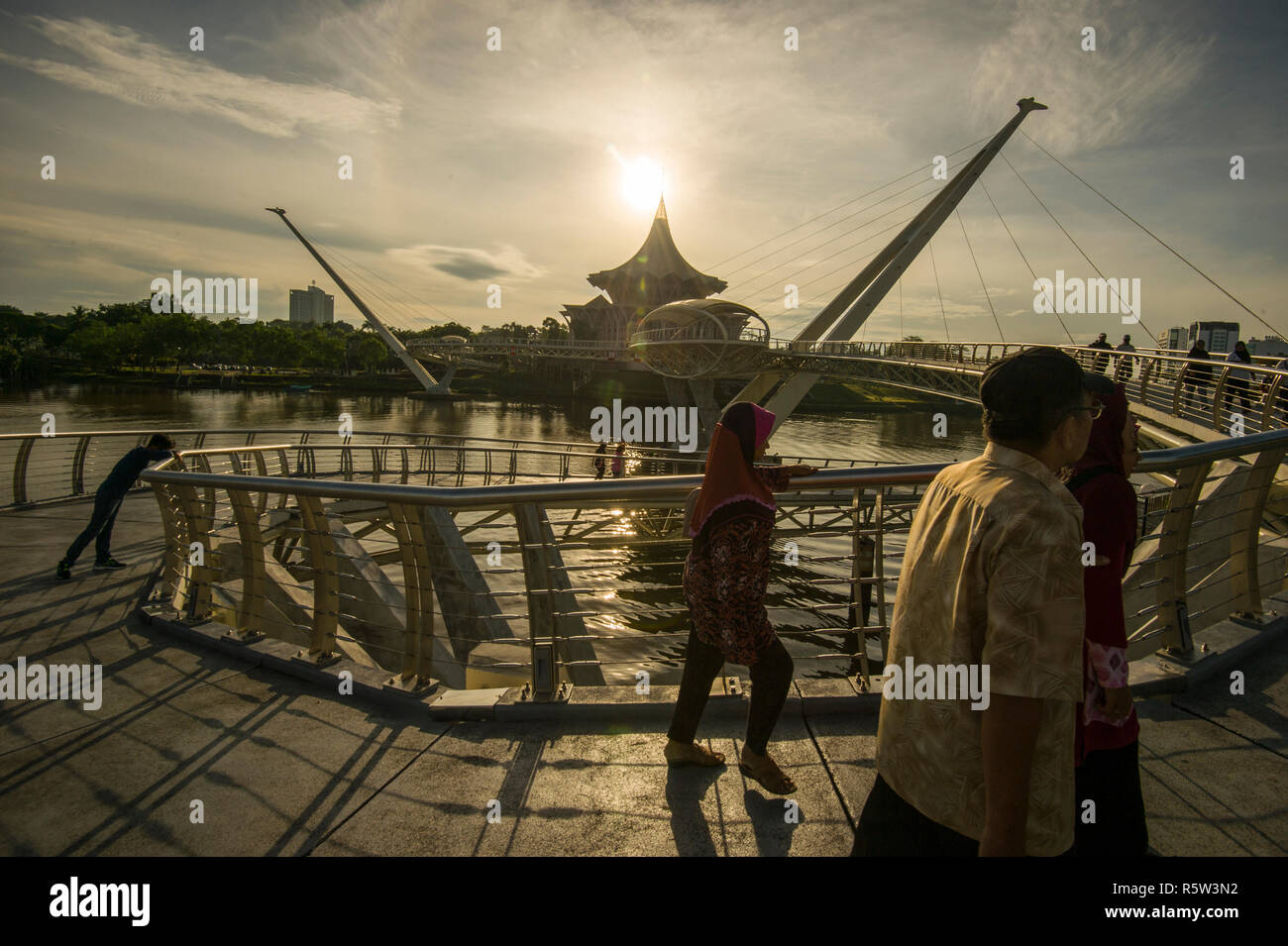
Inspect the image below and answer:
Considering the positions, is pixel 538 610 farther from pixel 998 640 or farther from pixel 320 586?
pixel 998 640

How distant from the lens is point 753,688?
8.84 ft

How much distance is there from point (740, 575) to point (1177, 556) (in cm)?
275

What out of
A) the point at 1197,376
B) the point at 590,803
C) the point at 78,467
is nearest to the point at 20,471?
the point at 78,467

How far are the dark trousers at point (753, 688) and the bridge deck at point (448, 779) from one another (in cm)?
20

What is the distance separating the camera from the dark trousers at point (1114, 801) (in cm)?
180

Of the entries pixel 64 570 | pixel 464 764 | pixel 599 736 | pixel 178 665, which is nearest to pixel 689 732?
pixel 599 736

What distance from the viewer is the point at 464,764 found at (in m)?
2.81

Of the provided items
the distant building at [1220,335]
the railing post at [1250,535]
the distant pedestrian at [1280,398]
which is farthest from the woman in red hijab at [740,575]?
the distant building at [1220,335]

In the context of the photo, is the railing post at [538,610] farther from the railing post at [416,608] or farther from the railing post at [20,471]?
the railing post at [20,471]

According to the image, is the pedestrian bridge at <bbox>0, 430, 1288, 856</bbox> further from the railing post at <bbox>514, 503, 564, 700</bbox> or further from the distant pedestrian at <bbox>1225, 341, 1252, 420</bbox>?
the distant pedestrian at <bbox>1225, 341, 1252, 420</bbox>

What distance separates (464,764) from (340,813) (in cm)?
51

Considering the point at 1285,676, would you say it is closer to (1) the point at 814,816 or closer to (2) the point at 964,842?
(1) the point at 814,816

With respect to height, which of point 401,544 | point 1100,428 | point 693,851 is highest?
point 1100,428

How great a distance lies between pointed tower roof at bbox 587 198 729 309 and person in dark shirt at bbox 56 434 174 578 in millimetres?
82711
